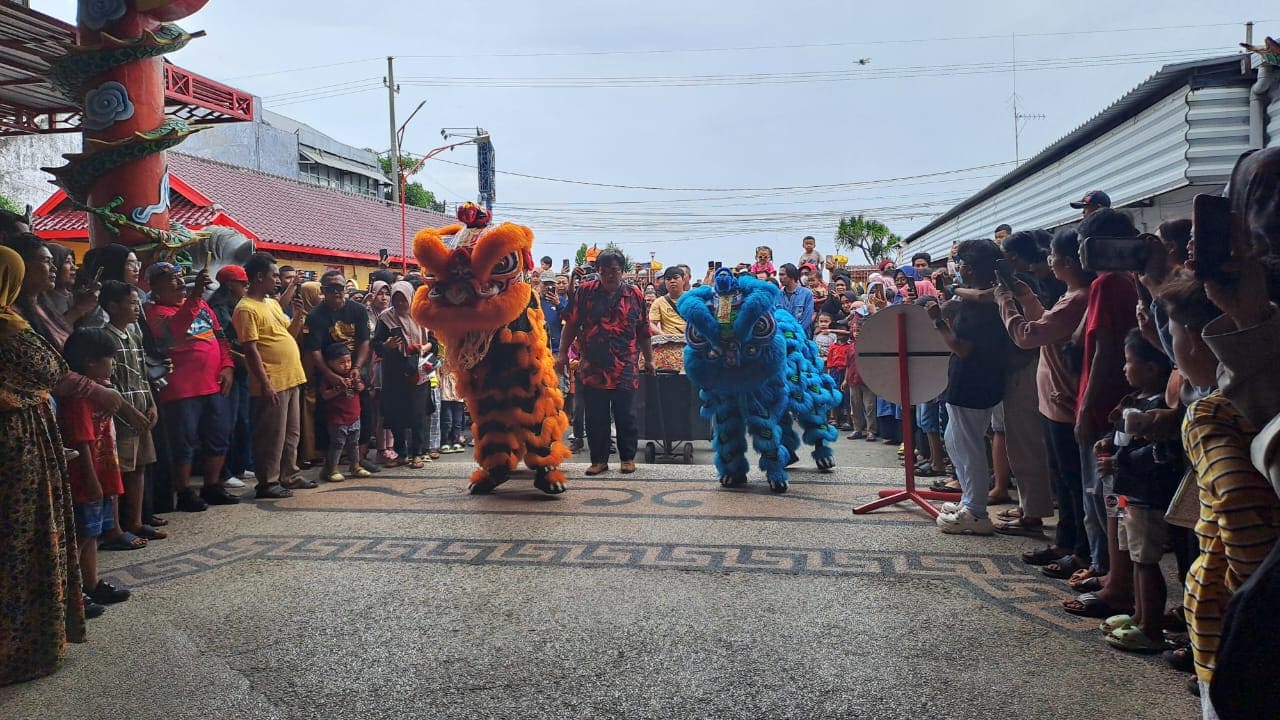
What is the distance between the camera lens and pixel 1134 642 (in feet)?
12.0

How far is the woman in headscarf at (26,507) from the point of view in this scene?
11.8ft

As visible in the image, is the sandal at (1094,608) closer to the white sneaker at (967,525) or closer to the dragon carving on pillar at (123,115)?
the white sneaker at (967,525)

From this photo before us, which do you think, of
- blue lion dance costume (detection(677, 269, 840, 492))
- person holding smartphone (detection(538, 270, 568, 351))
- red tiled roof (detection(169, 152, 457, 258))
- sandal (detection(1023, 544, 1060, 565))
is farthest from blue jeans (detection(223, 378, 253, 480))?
red tiled roof (detection(169, 152, 457, 258))

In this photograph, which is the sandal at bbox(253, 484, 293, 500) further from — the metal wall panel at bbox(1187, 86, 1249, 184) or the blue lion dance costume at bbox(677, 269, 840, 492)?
the metal wall panel at bbox(1187, 86, 1249, 184)

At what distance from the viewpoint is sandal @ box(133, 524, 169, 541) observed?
19.1ft

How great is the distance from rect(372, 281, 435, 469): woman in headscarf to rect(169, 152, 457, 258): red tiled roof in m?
12.8

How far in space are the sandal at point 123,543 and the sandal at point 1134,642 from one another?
5.35 m

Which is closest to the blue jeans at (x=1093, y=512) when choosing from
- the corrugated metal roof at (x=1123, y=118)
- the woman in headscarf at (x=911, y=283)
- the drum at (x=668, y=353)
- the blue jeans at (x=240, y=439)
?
the drum at (x=668, y=353)

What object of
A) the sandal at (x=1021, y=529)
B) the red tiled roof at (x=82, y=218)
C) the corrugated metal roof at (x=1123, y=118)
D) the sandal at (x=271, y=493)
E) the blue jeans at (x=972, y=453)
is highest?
the red tiled roof at (x=82, y=218)

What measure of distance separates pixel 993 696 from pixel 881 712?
0.43 m

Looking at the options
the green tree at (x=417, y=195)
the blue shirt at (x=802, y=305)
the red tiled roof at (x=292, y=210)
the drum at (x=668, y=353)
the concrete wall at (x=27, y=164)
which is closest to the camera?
the drum at (x=668, y=353)

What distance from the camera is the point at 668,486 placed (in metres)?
7.51

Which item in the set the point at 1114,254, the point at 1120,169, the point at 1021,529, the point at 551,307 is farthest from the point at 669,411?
the point at 1120,169

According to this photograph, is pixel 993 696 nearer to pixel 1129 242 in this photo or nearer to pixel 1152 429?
pixel 1152 429
